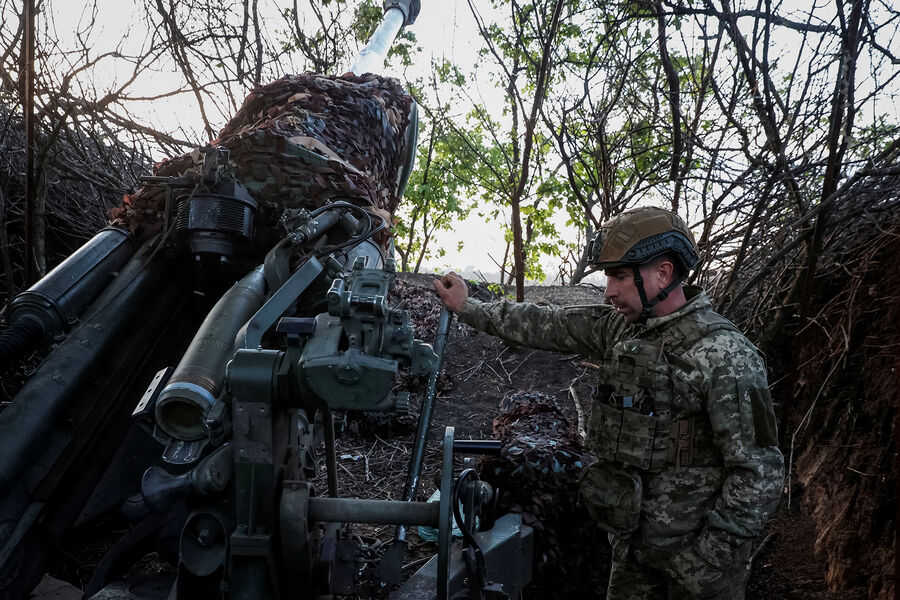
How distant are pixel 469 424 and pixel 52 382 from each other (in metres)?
3.23

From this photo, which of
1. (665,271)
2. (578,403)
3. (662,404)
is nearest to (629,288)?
(665,271)

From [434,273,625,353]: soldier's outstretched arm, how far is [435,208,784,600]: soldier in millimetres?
273

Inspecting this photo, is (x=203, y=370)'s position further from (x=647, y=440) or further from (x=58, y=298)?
(x=647, y=440)

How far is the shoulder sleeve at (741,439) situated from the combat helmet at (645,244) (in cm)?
36

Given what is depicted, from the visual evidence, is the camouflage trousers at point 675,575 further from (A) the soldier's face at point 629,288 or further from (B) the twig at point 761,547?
(B) the twig at point 761,547

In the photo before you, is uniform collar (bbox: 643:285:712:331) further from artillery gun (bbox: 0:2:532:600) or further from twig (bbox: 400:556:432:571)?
twig (bbox: 400:556:432:571)

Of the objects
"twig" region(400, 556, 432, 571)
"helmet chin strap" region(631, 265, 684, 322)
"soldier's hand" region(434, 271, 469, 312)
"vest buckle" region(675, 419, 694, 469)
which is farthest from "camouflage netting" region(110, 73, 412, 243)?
"vest buckle" region(675, 419, 694, 469)

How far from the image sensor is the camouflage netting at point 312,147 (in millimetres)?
4539

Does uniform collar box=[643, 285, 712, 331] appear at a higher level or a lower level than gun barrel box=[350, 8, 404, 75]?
lower

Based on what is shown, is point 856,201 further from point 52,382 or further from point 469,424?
point 52,382

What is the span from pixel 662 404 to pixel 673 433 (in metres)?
0.14

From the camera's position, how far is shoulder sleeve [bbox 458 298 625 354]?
3.21 meters

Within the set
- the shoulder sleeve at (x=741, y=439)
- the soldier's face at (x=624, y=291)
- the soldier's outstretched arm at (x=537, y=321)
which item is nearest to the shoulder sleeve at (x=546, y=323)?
the soldier's outstretched arm at (x=537, y=321)

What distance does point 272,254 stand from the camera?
3373mm
